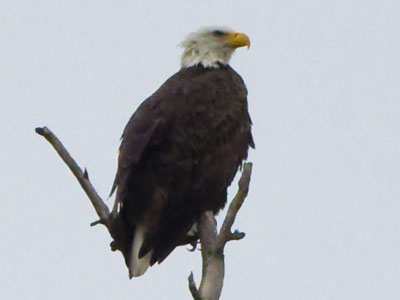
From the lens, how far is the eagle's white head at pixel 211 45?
28.0ft

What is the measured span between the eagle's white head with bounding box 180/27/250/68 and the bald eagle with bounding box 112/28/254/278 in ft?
2.14

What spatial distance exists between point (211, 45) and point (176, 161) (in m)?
1.73

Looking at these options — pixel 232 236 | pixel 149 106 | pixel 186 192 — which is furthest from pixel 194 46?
pixel 232 236

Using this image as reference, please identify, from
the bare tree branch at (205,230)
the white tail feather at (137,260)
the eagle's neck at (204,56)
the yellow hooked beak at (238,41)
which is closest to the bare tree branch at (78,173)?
the bare tree branch at (205,230)

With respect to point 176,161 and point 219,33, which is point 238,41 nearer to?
point 219,33

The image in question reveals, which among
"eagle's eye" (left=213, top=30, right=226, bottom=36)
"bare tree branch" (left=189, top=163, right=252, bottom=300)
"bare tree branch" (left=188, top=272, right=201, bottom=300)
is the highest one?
"eagle's eye" (left=213, top=30, right=226, bottom=36)

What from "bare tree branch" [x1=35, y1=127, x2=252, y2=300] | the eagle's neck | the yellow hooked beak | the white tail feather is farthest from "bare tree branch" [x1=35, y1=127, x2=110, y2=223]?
the yellow hooked beak

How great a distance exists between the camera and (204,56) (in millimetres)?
8555

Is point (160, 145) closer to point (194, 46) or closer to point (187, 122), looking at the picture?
point (187, 122)

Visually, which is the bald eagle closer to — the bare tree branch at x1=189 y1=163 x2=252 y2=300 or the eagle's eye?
the bare tree branch at x1=189 y1=163 x2=252 y2=300

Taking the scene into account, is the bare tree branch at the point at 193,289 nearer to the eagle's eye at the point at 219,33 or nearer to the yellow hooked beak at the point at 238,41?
the yellow hooked beak at the point at 238,41

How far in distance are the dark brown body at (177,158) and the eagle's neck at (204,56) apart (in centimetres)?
73

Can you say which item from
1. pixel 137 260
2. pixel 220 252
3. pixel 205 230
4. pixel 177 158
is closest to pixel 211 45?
pixel 177 158

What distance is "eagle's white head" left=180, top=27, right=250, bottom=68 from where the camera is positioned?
853 centimetres
